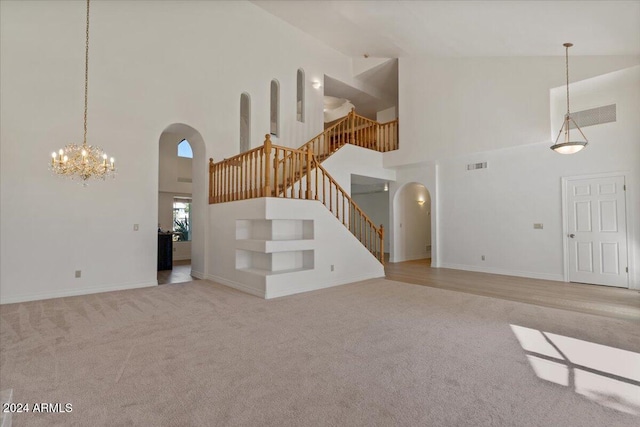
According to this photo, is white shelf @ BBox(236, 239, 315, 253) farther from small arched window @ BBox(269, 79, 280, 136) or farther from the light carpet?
small arched window @ BBox(269, 79, 280, 136)

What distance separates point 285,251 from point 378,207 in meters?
Answer: 8.08

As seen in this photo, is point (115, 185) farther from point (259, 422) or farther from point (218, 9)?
point (259, 422)

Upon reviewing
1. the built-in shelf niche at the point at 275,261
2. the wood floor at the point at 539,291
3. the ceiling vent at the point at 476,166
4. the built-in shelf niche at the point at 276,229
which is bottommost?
the wood floor at the point at 539,291

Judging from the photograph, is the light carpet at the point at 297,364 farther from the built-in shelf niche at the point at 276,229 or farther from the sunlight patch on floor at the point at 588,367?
the built-in shelf niche at the point at 276,229

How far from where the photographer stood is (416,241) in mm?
10602

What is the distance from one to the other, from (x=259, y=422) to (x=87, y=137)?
5835 millimetres

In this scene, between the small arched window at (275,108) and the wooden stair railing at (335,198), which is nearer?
the wooden stair railing at (335,198)

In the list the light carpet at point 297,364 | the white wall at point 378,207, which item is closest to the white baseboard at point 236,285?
the light carpet at point 297,364

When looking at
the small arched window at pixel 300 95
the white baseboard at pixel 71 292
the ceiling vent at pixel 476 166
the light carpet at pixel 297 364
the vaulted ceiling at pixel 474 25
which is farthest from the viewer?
the small arched window at pixel 300 95

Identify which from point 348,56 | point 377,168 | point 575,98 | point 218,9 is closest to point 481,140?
point 575,98

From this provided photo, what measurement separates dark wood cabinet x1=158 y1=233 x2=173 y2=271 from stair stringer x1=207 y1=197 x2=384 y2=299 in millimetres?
2512

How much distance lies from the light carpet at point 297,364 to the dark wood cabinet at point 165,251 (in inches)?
152

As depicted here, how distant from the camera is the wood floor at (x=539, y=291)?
14.6ft

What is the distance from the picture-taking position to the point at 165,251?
8602mm
